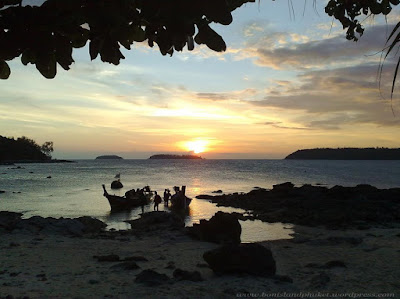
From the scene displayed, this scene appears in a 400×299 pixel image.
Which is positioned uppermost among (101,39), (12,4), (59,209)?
(12,4)

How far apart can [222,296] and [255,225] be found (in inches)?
552

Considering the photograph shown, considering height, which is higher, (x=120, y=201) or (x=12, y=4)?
(x=12, y=4)

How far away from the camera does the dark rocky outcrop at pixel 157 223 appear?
63.6 ft

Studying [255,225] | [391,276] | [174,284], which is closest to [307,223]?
[255,225]

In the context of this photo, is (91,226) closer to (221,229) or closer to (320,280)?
(221,229)

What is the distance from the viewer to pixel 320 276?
9.98 m

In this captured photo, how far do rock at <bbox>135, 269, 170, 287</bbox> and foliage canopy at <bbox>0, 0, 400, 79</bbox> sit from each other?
7.80 m

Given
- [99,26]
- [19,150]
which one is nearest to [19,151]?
[19,150]

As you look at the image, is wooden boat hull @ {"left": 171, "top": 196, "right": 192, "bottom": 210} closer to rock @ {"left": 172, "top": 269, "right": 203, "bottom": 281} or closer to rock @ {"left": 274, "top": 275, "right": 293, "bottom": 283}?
rock @ {"left": 172, "top": 269, "right": 203, "bottom": 281}

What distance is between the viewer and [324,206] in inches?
1092

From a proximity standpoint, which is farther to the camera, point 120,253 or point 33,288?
point 120,253

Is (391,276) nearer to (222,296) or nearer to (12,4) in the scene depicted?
(222,296)

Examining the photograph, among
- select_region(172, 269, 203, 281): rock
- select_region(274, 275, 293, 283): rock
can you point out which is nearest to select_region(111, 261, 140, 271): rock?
select_region(172, 269, 203, 281): rock

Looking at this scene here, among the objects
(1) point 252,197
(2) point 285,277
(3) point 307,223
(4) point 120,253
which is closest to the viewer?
(2) point 285,277
